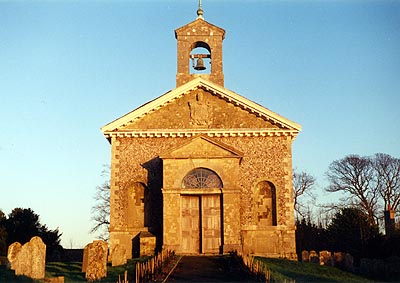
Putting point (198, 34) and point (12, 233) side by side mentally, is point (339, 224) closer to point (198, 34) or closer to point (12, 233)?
point (198, 34)

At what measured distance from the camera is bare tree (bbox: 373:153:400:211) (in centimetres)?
5200

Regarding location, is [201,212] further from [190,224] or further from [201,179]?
[201,179]

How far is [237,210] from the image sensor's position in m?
30.0

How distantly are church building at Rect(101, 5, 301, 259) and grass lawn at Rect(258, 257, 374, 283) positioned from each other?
2955mm

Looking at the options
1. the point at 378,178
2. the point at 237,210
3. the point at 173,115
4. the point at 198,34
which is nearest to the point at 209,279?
the point at 237,210

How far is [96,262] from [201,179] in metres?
10.7

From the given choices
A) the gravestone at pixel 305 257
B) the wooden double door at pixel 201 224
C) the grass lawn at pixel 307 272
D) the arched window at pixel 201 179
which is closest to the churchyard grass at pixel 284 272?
the grass lawn at pixel 307 272

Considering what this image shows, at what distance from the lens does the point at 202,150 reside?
101 feet

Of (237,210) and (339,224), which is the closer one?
(237,210)

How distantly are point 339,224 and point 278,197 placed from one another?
39.1ft

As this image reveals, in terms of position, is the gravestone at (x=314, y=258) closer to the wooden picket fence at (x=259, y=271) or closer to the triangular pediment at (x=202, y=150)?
the triangular pediment at (x=202, y=150)

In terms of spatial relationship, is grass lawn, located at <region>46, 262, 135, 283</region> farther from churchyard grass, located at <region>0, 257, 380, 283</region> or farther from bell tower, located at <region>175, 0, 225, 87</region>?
bell tower, located at <region>175, 0, 225, 87</region>

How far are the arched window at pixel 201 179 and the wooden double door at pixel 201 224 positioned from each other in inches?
26.1

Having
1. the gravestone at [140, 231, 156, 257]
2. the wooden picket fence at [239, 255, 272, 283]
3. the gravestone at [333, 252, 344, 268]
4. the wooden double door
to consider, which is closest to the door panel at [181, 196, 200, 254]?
the wooden double door
